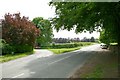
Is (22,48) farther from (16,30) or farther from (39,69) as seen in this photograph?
(39,69)

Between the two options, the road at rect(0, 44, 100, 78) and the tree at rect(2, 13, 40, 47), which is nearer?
the road at rect(0, 44, 100, 78)

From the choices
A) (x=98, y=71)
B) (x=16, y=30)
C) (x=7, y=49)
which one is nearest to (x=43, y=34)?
(x=16, y=30)

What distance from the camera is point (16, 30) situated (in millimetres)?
49719

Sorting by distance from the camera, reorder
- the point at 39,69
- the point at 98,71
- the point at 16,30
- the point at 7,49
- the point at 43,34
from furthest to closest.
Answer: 1. the point at 43,34
2. the point at 16,30
3. the point at 7,49
4. the point at 39,69
5. the point at 98,71

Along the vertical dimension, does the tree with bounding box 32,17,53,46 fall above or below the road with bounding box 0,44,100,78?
above

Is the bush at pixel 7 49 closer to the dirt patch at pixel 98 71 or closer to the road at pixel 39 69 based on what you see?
the road at pixel 39 69

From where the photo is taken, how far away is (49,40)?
115875 millimetres

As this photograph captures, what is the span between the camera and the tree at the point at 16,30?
49.2 metres

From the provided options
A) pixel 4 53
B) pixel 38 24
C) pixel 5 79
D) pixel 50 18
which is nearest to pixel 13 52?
pixel 4 53

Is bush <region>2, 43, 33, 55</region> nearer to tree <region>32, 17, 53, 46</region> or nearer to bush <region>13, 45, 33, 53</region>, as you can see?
bush <region>13, 45, 33, 53</region>

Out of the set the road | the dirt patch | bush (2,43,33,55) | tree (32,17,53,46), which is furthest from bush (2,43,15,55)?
tree (32,17,53,46)

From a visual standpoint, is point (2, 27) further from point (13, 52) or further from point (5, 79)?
point (5, 79)

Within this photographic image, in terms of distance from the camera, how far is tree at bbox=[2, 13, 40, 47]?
49.2m

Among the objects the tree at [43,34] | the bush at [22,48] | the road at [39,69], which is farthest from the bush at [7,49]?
the tree at [43,34]
